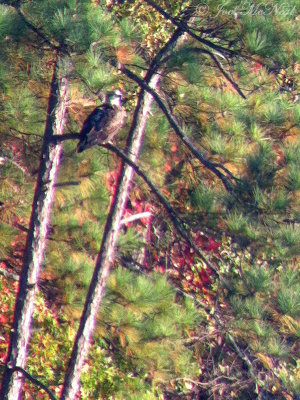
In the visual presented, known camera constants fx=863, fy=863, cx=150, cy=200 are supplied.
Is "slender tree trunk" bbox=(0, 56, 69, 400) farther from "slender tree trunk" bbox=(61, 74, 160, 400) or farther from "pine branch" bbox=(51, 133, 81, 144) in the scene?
"slender tree trunk" bbox=(61, 74, 160, 400)

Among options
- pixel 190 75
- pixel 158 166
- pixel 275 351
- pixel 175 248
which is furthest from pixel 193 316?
pixel 175 248

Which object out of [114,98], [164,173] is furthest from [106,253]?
[114,98]

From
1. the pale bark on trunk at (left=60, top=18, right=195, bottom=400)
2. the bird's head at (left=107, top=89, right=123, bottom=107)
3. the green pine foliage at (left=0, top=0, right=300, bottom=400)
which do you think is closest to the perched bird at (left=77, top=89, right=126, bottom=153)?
the bird's head at (left=107, top=89, right=123, bottom=107)

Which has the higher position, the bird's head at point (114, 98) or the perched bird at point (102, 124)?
the bird's head at point (114, 98)

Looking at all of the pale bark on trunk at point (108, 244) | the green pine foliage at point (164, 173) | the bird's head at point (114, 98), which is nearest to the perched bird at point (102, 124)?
the bird's head at point (114, 98)

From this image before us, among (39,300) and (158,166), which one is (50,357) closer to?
(39,300)

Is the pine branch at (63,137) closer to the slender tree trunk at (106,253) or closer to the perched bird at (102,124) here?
the perched bird at (102,124)

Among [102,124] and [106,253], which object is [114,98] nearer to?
[102,124]

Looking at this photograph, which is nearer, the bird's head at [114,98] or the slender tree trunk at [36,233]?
the slender tree trunk at [36,233]
